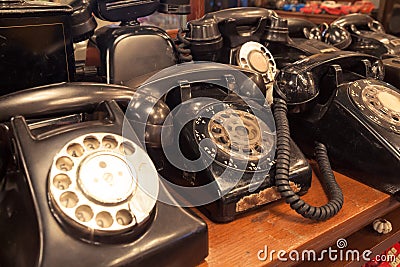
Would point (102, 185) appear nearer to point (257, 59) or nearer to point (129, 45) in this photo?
point (129, 45)

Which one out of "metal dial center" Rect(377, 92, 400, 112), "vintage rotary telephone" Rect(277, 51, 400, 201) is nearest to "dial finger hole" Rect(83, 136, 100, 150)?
"vintage rotary telephone" Rect(277, 51, 400, 201)

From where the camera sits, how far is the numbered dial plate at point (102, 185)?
45 cm

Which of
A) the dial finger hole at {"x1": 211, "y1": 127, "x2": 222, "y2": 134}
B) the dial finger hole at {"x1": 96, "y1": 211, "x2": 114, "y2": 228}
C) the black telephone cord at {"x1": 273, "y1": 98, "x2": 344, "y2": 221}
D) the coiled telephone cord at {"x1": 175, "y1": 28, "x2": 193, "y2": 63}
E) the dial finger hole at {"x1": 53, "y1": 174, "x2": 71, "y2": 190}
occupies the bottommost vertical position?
the black telephone cord at {"x1": 273, "y1": 98, "x2": 344, "y2": 221}

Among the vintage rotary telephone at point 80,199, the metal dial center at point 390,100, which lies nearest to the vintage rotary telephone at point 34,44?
the vintage rotary telephone at point 80,199

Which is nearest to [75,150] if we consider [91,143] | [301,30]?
[91,143]

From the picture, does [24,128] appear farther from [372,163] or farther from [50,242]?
[372,163]

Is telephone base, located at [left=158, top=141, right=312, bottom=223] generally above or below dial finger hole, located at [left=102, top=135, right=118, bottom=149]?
below

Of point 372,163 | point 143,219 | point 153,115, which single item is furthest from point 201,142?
point 372,163

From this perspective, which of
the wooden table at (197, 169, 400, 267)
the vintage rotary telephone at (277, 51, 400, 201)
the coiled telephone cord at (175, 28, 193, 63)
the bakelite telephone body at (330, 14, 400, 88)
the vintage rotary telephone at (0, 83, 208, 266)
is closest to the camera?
the vintage rotary telephone at (0, 83, 208, 266)

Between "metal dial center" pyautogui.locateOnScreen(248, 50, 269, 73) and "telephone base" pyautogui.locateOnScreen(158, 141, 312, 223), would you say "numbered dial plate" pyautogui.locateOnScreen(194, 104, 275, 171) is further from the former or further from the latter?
"metal dial center" pyautogui.locateOnScreen(248, 50, 269, 73)

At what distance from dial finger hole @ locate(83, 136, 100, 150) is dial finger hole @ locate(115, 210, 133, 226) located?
0.32 ft

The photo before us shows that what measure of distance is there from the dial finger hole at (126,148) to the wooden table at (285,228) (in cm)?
17

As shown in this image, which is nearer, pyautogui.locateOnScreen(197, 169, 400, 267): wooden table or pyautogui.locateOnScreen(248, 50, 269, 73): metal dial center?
pyautogui.locateOnScreen(197, 169, 400, 267): wooden table

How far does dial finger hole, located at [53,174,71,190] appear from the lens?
1.54 ft
